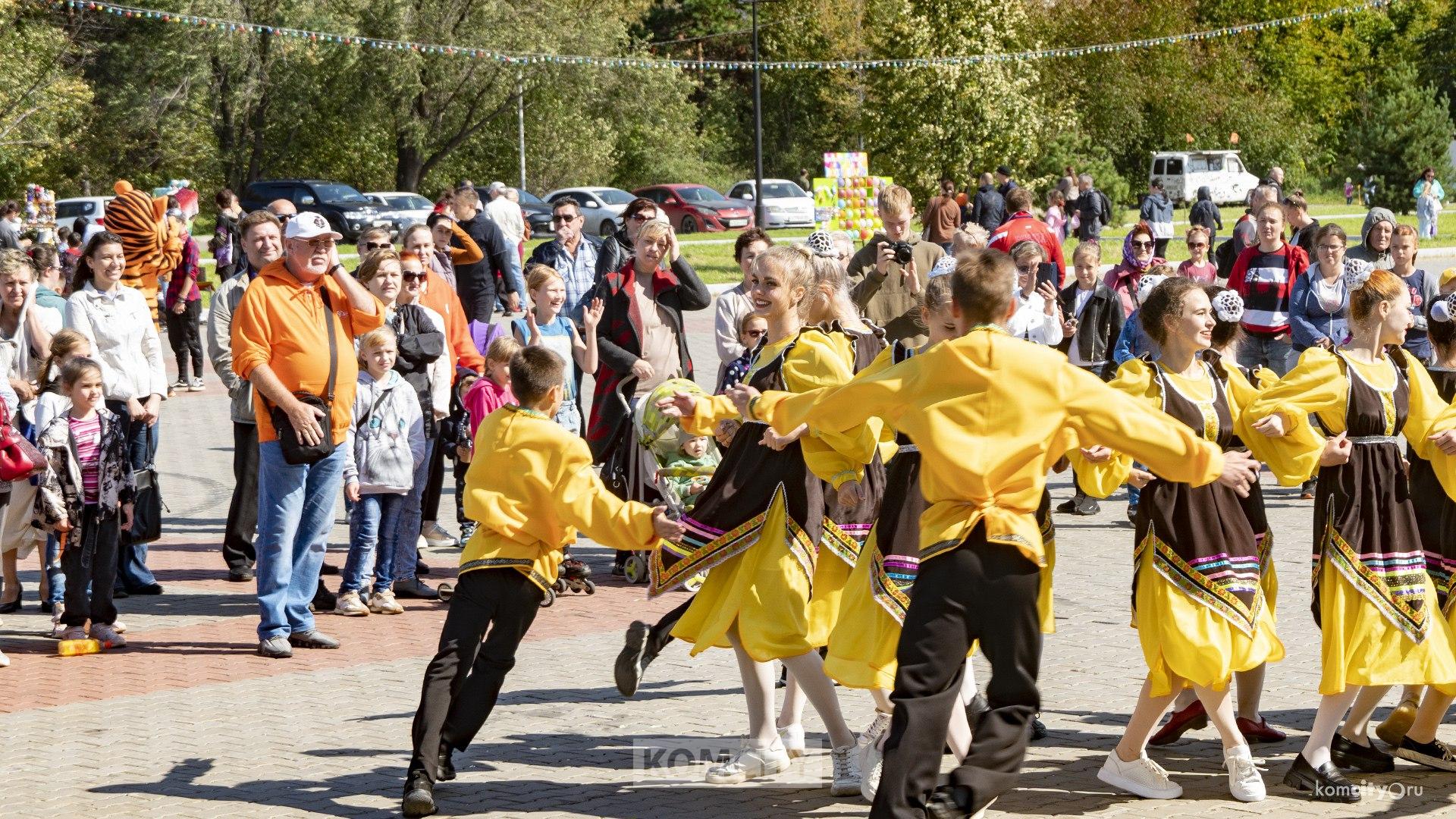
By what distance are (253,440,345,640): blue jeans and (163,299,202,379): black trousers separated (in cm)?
1078

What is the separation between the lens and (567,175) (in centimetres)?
5584

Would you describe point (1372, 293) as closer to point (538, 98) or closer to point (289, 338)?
point (289, 338)

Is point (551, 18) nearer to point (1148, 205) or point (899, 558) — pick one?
point (1148, 205)

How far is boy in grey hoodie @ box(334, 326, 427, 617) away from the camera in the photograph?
8906 millimetres

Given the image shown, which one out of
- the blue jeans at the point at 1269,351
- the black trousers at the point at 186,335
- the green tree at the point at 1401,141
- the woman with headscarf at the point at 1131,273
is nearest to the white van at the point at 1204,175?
the green tree at the point at 1401,141

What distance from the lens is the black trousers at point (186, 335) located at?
18375 mm

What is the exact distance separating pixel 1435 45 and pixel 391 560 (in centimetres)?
7197

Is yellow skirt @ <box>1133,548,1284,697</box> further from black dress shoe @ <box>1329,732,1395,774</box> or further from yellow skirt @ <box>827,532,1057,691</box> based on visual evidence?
black dress shoe @ <box>1329,732,1395,774</box>

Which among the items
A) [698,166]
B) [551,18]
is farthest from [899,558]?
[698,166]

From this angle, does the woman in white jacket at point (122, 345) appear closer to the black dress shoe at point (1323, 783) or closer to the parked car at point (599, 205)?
the black dress shoe at point (1323, 783)

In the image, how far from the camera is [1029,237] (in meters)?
13.5

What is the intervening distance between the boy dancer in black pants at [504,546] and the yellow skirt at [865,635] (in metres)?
0.68

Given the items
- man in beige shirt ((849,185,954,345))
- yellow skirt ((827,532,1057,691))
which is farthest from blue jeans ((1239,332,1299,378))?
yellow skirt ((827,532,1057,691))

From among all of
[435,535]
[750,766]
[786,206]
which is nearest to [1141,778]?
[750,766]
